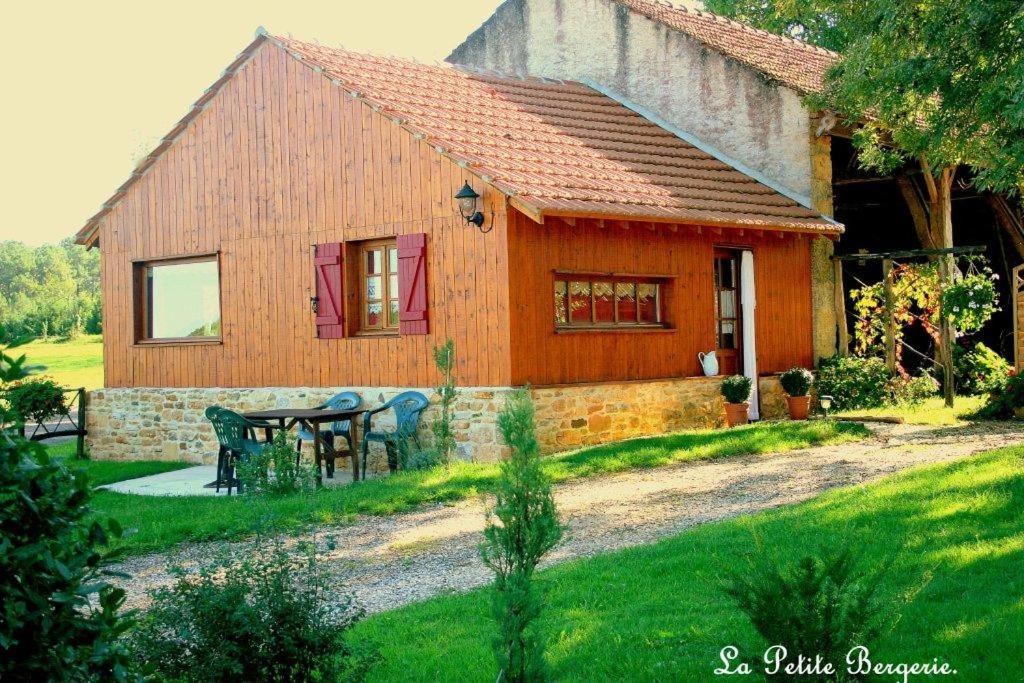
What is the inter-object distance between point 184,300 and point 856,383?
9963 mm

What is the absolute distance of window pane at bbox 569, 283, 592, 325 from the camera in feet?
46.9

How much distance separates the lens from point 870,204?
2097cm

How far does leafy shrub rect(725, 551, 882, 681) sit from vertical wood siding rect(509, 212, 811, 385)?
935 centimetres

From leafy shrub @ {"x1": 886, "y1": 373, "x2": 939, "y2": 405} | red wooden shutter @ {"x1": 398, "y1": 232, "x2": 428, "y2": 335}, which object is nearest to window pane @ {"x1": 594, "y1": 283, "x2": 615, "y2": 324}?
red wooden shutter @ {"x1": 398, "y1": 232, "x2": 428, "y2": 335}

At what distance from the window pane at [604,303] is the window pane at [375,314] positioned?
2.72m

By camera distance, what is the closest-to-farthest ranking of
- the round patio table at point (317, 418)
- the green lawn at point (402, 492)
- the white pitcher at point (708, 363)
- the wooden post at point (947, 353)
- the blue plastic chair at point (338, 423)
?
the green lawn at point (402, 492)
the round patio table at point (317, 418)
the blue plastic chair at point (338, 423)
the white pitcher at point (708, 363)
the wooden post at point (947, 353)

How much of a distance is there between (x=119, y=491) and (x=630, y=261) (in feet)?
22.2

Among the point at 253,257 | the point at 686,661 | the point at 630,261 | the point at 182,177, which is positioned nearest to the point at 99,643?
the point at 686,661

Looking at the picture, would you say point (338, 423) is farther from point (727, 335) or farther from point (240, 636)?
point (240, 636)

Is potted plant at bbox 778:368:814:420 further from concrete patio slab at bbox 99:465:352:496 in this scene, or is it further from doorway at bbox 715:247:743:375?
concrete patio slab at bbox 99:465:352:496

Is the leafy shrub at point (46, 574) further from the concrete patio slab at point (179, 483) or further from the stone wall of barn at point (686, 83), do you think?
the stone wall of barn at point (686, 83)

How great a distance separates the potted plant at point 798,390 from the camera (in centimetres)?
1647

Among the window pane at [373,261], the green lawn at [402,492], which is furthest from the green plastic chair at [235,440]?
the window pane at [373,261]

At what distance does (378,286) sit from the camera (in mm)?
14953
